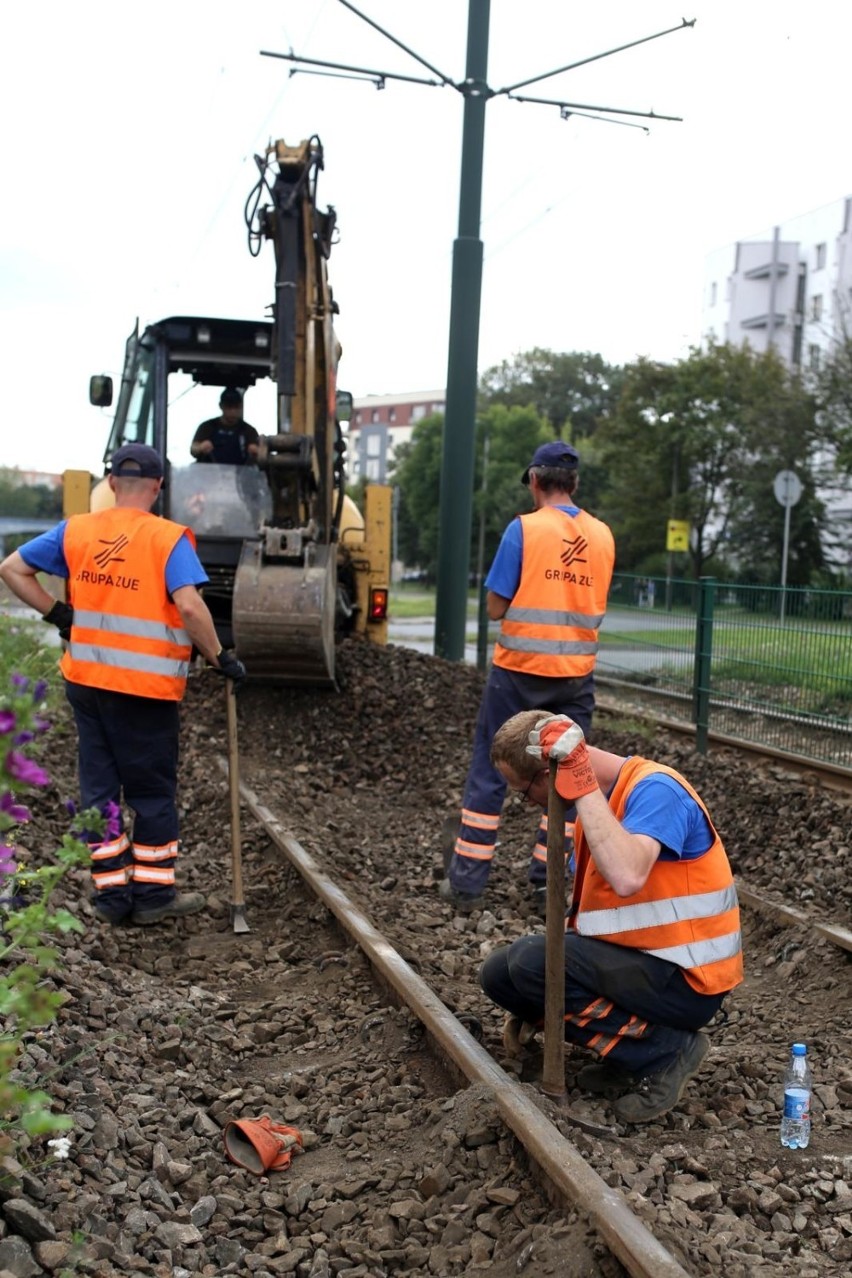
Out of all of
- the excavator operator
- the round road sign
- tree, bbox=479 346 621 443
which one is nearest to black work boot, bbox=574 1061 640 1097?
the excavator operator

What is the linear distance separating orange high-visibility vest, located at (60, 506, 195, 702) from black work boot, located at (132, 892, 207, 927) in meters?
1.00

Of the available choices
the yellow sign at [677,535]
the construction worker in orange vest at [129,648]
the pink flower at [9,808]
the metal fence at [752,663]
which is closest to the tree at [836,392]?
the yellow sign at [677,535]

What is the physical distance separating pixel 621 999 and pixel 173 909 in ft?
9.03

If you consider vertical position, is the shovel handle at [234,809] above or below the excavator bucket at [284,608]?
below

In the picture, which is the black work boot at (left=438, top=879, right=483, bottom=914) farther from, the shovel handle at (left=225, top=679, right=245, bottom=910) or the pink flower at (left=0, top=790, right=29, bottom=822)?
the pink flower at (left=0, top=790, right=29, bottom=822)

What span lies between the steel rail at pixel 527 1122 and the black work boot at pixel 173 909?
0.68 m

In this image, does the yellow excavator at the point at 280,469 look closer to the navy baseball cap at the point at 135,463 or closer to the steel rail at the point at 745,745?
the steel rail at the point at 745,745

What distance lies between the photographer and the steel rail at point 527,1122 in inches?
113

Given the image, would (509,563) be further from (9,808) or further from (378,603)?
(378,603)

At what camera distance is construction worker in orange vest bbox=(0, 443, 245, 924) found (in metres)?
5.76

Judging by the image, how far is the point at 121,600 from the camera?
5.76 metres

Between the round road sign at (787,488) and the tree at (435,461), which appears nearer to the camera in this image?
the round road sign at (787,488)

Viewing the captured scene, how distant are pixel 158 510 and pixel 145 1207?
815cm

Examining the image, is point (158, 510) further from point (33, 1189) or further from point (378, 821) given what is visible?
point (33, 1189)
